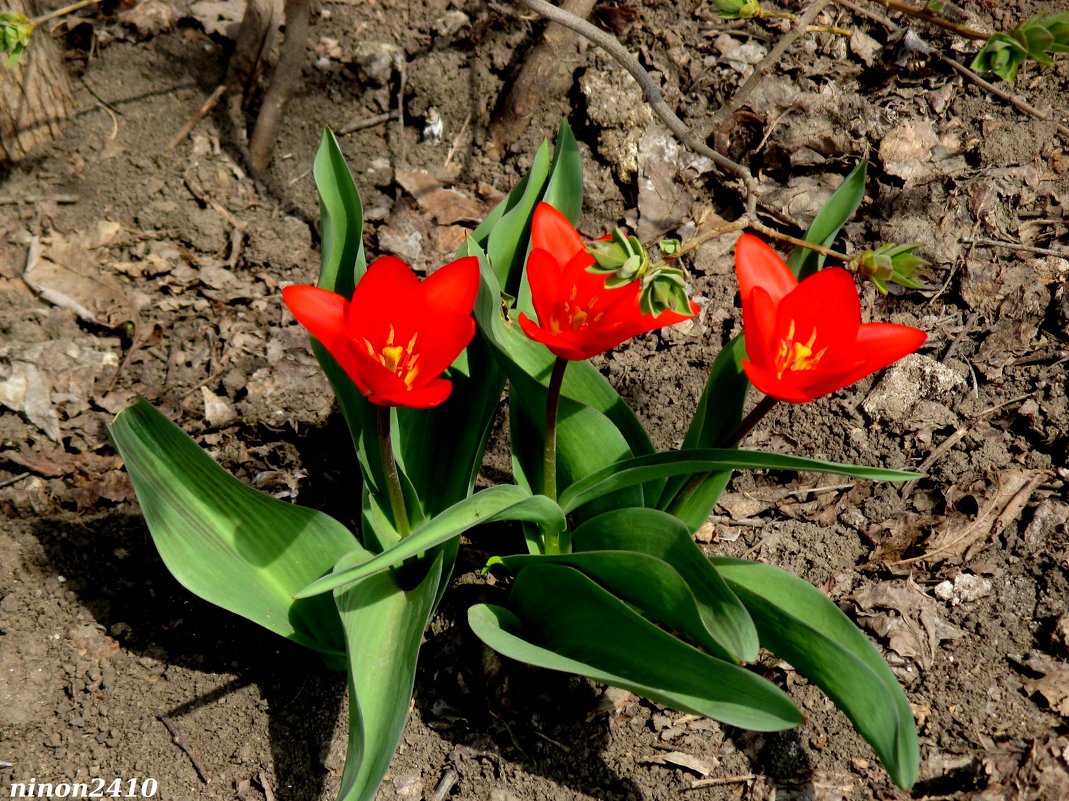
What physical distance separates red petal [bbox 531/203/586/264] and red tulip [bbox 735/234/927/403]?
0.31 m

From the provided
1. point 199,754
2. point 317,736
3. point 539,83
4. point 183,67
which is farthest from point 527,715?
point 183,67

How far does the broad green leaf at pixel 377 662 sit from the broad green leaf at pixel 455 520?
13cm

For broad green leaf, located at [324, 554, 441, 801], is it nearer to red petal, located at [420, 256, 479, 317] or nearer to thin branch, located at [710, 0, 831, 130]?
red petal, located at [420, 256, 479, 317]

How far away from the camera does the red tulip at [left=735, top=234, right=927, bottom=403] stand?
4.96 ft

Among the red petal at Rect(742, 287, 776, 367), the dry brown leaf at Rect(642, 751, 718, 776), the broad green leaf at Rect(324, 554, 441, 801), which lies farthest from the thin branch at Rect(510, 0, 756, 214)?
the dry brown leaf at Rect(642, 751, 718, 776)

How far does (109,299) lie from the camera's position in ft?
9.26

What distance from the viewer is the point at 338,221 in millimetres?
1950

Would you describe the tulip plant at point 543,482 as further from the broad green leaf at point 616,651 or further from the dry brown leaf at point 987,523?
the dry brown leaf at point 987,523

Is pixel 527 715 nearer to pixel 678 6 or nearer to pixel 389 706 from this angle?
pixel 389 706

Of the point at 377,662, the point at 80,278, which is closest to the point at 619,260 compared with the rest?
the point at 377,662

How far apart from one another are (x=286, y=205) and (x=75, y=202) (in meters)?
0.68

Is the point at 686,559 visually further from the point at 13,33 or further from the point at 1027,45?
the point at 13,33

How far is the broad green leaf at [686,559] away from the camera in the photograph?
5.19 feet

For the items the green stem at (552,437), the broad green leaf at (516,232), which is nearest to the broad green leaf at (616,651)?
the green stem at (552,437)
